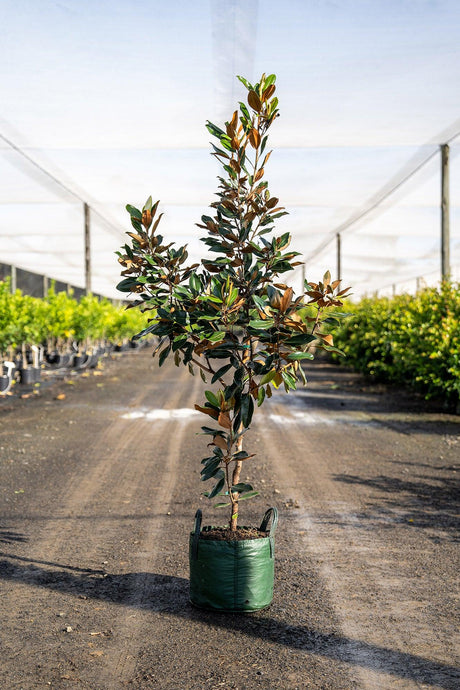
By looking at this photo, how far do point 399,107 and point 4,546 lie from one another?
758cm

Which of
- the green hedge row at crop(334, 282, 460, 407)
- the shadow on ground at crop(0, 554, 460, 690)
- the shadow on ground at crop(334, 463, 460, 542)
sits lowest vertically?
the shadow on ground at crop(0, 554, 460, 690)

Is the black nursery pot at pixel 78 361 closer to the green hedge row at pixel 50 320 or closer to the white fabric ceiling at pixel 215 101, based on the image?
the green hedge row at pixel 50 320

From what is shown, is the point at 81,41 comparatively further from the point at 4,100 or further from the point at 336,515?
the point at 336,515

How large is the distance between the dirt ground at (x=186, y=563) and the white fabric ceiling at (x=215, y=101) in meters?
4.33

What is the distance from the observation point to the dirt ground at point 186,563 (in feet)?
10.3

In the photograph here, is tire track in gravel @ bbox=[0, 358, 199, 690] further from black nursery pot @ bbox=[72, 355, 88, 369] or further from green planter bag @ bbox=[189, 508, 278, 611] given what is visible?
black nursery pot @ bbox=[72, 355, 88, 369]

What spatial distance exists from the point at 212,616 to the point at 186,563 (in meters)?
0.79

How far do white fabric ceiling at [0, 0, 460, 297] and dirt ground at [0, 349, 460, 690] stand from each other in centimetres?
433

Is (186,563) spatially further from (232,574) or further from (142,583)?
(232,574)

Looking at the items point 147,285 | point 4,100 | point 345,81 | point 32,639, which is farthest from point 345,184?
point 32,639

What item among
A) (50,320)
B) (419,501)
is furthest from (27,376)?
(419,501)

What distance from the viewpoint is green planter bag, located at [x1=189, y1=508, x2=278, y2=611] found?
368 cm

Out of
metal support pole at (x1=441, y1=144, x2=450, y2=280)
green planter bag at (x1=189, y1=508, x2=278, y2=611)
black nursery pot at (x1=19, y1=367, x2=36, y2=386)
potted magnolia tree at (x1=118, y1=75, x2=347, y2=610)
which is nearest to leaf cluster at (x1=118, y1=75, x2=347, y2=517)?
potted magnolia tree at (x1=118, y1=75, x2=347, y2=610)

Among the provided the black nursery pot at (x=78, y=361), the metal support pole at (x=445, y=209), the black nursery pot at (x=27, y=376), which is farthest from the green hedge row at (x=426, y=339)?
the black nursery pot at (x=78, y=361)
